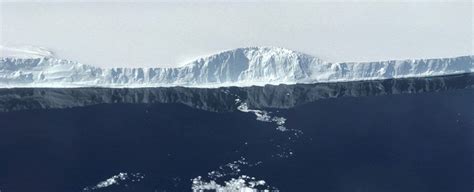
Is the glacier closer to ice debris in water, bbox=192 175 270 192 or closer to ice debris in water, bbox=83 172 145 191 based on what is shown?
ice debris in water, bbox=83 172 145 191

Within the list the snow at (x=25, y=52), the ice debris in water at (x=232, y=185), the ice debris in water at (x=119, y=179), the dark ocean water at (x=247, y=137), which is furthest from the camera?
the snow at (x=25, y=52)

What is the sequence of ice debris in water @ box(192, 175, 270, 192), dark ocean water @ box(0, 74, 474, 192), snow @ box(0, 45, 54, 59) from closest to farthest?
ice debris in water @ box(192, 175, 270, 192) → dark ocean water @ box(0, 74, 474, 192) → snow @ box(0, 45, 54, 59)

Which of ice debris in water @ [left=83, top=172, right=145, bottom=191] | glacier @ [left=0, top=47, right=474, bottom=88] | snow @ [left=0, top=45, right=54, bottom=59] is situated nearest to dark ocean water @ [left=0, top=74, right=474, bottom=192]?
ice debris in water @ [left=83, top=172, right=145, bottom=191]

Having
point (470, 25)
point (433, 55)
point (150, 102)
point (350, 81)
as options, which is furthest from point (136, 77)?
point (470, 25)

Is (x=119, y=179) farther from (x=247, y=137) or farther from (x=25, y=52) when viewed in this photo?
(x=25, y=52)

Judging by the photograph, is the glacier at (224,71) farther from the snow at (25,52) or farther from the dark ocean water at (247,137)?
the dark ocean water at (247,137)

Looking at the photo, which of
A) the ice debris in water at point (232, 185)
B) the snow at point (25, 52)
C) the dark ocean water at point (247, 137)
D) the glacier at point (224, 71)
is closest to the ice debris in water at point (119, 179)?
the dark ocean water at point (247, 137)
